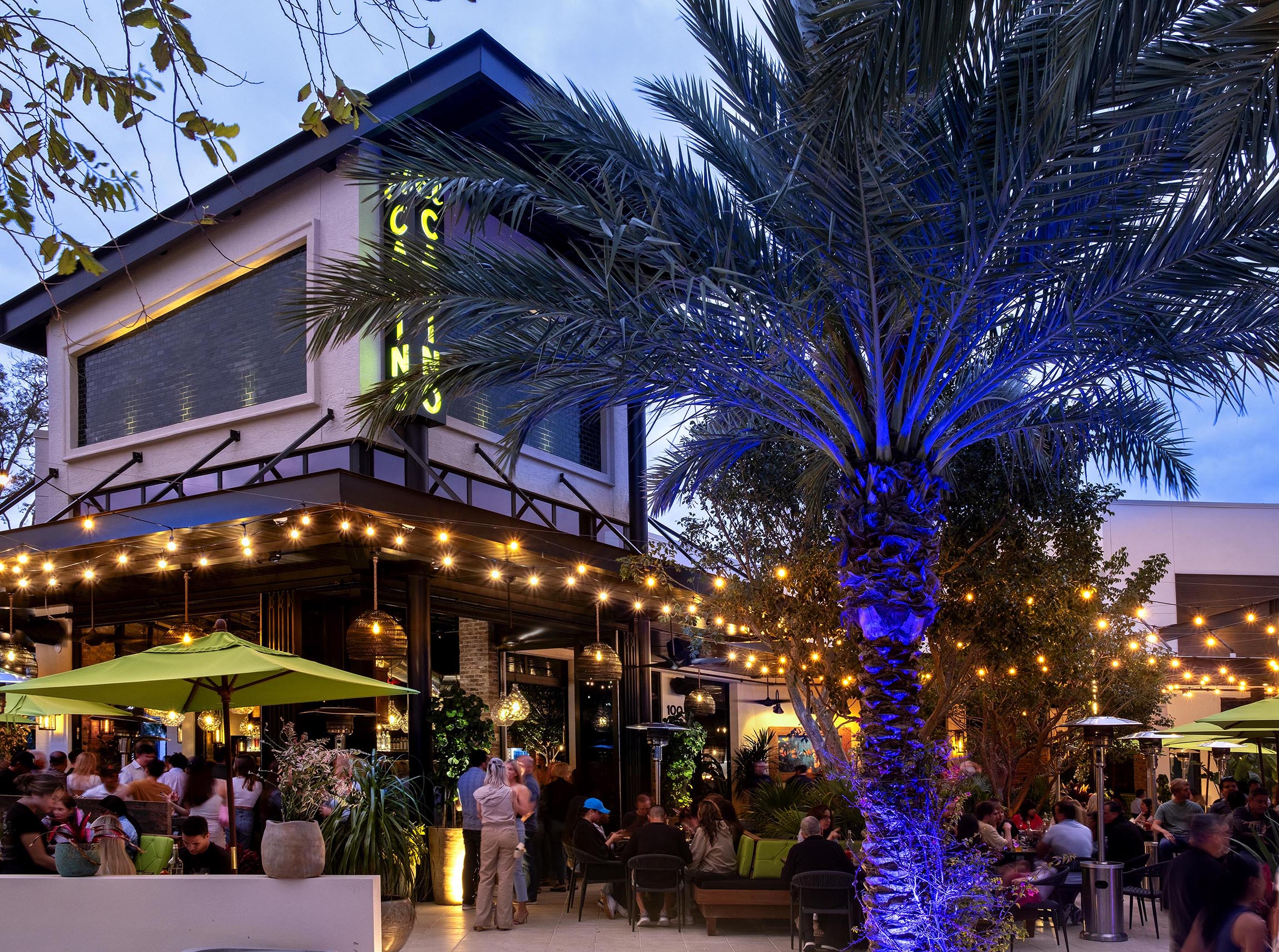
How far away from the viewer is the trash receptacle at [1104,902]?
11953 millimetres

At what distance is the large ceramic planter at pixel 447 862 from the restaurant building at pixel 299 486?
86cm

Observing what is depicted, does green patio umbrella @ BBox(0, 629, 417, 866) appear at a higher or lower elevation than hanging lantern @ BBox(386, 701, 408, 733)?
higher

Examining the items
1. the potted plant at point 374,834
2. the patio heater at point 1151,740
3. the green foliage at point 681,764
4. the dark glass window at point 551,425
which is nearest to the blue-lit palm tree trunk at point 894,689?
the potted plant at point 374,834

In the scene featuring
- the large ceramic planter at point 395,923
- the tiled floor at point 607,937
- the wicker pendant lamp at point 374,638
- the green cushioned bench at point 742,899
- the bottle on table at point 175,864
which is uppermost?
the wicker pendant lamp at point 374,638

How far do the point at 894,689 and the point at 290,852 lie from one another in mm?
3907

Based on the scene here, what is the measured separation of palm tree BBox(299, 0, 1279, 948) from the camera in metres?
7.18

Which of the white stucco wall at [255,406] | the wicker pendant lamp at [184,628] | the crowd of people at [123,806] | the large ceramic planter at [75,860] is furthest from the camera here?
the wicker pendant lamp at [184,628]

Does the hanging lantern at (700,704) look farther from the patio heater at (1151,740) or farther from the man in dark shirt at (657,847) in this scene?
the man in dark shirt at (657,847)

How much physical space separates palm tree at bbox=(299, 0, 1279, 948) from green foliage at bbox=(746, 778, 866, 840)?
527cm

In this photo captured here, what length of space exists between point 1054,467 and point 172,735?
13794mm

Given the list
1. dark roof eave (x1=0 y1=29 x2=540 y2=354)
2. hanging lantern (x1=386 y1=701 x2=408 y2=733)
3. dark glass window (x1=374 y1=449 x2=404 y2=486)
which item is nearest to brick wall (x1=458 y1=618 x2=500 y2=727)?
hanging lantern (x1=386 y1=701 x2=408 y2=733)

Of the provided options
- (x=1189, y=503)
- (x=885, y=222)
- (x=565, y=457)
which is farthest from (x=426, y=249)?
(x=1189, y=503)

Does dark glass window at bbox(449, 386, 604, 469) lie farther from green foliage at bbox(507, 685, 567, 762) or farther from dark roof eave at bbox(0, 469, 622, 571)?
green foliage at bbox(507, 685, 567, 762)

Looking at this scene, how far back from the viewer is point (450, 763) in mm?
13812
